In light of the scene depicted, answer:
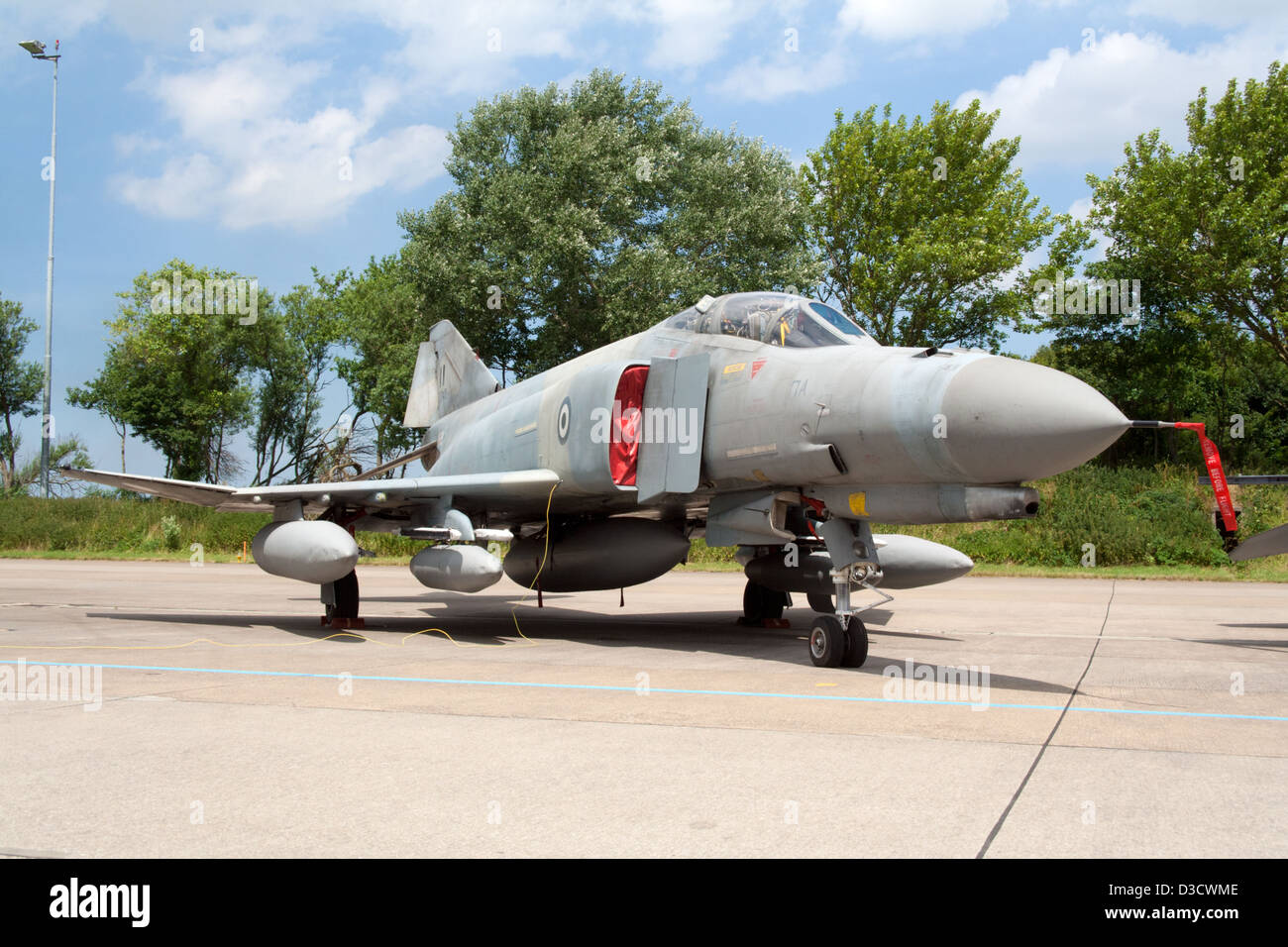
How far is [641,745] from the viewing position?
514 cm

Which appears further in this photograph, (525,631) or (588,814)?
(525,631)

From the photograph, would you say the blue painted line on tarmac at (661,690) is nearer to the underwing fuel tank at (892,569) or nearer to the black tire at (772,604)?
the underwing fuel tank at (892,569)

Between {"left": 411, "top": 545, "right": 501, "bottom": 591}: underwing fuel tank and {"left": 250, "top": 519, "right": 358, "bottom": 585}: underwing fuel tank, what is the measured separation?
2.67 ft

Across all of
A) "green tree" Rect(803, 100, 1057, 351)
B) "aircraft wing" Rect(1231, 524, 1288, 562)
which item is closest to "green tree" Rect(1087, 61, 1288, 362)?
"green tree" Rect(803, 100, 1057, 351)

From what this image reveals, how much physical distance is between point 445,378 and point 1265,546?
12192 millimetres

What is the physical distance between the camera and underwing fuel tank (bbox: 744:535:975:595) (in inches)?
436

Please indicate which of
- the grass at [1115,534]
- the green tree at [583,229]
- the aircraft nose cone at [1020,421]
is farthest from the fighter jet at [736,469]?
the green tree at [583,229]

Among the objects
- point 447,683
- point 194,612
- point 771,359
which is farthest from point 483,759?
point 194,612

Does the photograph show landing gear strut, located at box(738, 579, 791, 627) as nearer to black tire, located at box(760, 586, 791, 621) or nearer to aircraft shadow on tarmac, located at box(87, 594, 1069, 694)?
black tire, located at box(760, 586, 791, 621)

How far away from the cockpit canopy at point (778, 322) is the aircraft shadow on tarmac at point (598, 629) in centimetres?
291

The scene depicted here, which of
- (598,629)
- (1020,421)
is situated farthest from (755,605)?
(1020,421)
